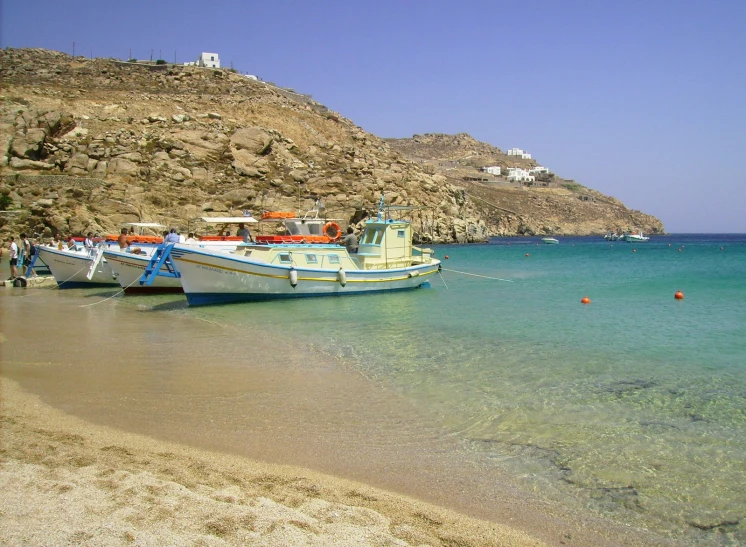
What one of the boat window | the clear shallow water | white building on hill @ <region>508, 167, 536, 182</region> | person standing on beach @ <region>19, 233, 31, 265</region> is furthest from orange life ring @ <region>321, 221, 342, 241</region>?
white building on hill @ <region>508, 167, 536, 182</region>

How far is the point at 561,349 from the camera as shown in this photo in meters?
12.6

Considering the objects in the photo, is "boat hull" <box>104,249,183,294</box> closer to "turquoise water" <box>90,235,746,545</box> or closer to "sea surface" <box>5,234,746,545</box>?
"sea surface" <box>5,234,746,545</box>

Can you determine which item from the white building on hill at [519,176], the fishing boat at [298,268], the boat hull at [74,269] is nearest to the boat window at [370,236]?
the fishing boat at [298,268]

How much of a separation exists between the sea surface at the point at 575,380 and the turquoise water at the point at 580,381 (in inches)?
0.9

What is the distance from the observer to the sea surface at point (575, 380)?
5770 millimetres

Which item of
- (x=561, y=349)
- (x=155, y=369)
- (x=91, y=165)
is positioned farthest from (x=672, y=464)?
(x=91, y=165)

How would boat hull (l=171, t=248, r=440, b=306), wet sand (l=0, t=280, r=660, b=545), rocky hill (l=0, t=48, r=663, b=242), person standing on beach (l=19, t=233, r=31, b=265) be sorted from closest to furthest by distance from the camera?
wet sand (l=0, t=280, r=660, b=545) → boat hull (l=171, t=248, r=440, b=306) → person standing on beach (l=19, t=233, r=31, b=265) → rocky hill (l=0, t=48, r=663, b=242)

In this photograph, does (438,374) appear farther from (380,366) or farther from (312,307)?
(312,307)

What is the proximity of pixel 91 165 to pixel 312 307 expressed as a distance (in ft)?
104

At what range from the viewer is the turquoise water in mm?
5805

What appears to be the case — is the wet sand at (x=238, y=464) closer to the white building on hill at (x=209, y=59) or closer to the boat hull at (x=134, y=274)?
the boat hull at (x=134, y=274)

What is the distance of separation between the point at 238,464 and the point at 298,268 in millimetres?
15151

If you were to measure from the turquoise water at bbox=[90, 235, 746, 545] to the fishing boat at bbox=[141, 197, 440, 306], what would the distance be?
32.4 inches

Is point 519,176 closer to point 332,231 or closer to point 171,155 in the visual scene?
point 171,155
